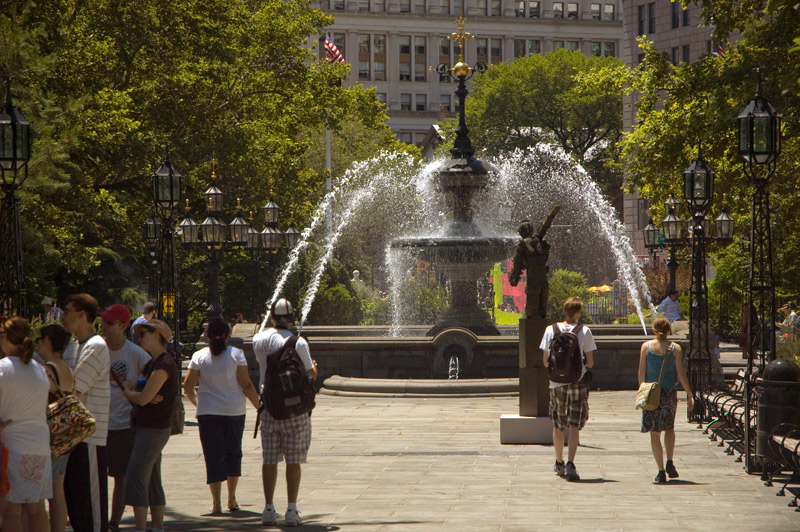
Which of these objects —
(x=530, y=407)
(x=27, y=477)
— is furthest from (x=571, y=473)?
(x=27, y=477)

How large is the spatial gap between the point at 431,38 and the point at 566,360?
11286 cm

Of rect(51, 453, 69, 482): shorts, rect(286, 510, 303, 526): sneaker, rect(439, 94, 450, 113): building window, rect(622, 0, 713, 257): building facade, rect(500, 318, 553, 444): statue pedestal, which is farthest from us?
rect(439, 94, 450, 113): building window

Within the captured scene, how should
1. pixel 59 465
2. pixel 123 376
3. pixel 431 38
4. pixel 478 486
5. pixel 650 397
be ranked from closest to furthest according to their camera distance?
pixel 59 465 < pixel 123 376 < pixel 478 486 < pixel 650 397 < pixel 431 38

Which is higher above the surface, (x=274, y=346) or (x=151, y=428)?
(x=274, y=346)

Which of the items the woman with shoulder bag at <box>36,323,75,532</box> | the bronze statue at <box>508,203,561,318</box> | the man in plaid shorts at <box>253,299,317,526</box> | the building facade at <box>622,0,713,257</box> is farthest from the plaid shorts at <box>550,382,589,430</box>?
the building facade at <box>622,0,713,257</box>

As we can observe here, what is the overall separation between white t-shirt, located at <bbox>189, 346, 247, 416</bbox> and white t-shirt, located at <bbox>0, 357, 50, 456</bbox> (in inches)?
98.1

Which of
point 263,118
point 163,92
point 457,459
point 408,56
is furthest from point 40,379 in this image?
point 408,56

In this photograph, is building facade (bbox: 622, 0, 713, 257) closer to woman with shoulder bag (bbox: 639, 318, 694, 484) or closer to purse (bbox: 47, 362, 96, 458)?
woman with shoulder bag (bbox: 639, 318, 694, 484)

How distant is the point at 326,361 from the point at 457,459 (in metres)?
10.8

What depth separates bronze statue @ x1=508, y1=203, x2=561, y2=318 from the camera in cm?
1503

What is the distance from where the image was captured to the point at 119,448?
30.3ft

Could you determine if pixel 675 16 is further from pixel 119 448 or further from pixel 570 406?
pixel 119 448

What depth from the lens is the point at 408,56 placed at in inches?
4833

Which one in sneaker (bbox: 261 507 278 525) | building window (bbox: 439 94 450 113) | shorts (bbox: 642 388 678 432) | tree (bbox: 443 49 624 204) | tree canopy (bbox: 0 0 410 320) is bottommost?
sneaker (bbox: 261 507 278 525)
